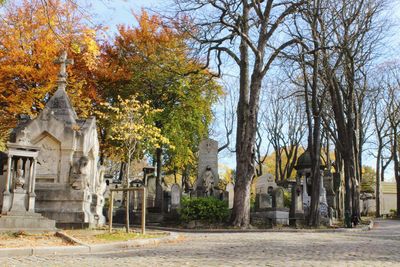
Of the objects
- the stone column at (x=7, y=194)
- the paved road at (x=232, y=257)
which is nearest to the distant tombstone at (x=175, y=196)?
the stone column at (x=7, y=194)

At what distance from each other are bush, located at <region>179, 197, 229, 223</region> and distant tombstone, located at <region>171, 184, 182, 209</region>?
216 cm

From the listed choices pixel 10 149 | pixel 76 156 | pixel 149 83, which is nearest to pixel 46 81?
pixel 149 83

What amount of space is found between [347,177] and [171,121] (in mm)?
12540

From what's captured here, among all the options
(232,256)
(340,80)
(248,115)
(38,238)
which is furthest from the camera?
(340,80)

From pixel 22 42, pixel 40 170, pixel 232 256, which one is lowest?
pixel 232 256

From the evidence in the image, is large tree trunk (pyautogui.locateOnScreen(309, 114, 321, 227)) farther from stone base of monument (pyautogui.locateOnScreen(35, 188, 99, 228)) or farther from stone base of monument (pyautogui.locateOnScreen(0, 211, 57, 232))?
stone base of monument (pyautogui.locateOnScreen(0, 211, 57, 232))

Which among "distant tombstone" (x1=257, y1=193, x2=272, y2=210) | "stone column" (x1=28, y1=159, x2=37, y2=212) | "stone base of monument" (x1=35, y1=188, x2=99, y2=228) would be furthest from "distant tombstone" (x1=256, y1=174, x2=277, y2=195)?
"stone column" (x1=28, y1=159, x2=37, y2=212)

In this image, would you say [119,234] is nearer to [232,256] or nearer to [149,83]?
[232,256]

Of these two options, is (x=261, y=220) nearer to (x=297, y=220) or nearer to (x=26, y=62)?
(x=297, y=220)

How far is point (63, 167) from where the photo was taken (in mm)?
15945

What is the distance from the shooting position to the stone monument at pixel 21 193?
42.0ft

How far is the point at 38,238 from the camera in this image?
11.4 meters

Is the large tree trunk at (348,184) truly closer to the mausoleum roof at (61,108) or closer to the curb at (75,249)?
the mausoleum roof at (61,108)

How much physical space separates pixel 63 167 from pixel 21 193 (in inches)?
104
